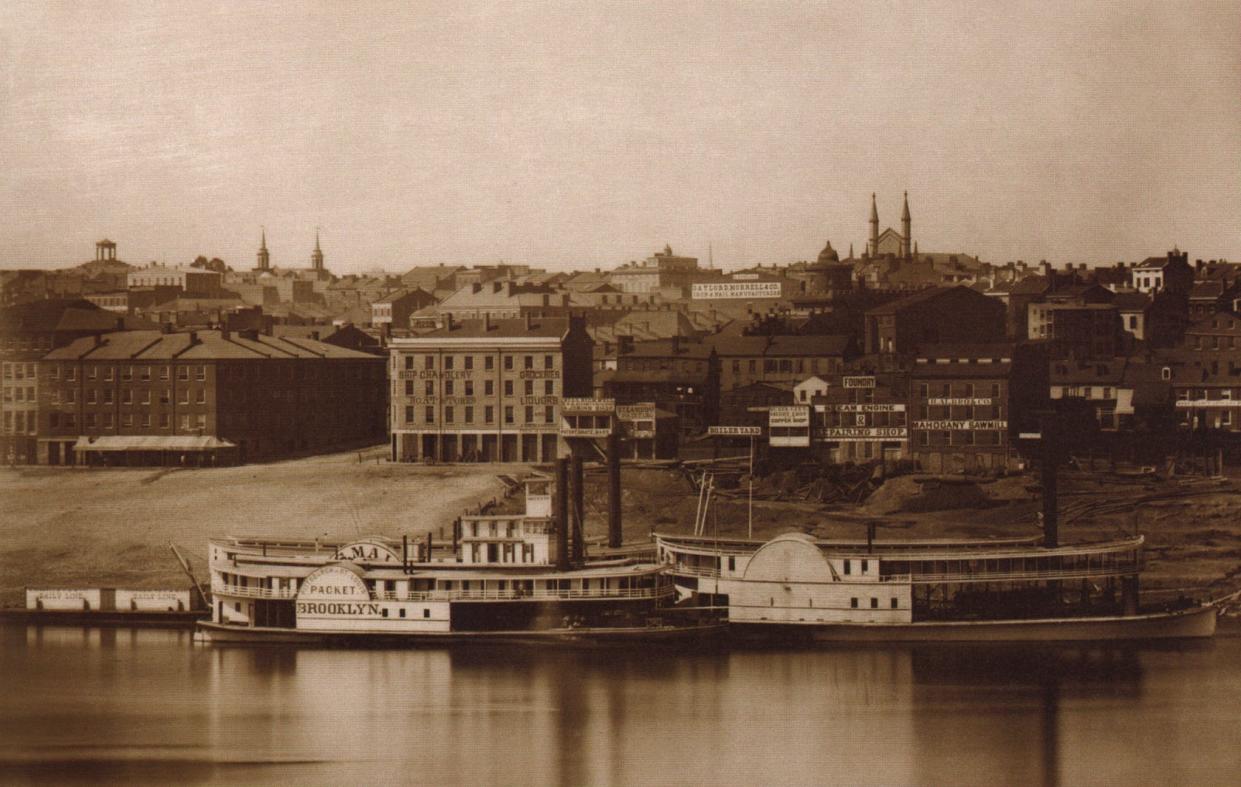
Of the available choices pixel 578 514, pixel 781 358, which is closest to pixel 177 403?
pixel 578 514

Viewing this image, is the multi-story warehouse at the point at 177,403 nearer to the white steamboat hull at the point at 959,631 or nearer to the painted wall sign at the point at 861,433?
the painted wall sign at the point at 861,433

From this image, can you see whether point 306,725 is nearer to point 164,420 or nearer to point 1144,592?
point 164,420

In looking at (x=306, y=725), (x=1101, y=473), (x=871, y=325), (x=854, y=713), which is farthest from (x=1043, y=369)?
(x=306, y=725)

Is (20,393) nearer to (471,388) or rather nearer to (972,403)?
(471,388)

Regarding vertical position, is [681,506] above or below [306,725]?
above

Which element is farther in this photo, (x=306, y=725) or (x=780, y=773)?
(x=306, y=725)

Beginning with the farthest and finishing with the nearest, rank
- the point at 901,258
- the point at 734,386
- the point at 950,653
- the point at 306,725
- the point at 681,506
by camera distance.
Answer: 1. the point at 901,258
2. the point at 734,386
3. the point at 681,506
4. the point at 950,653
5. the point at 306,725
